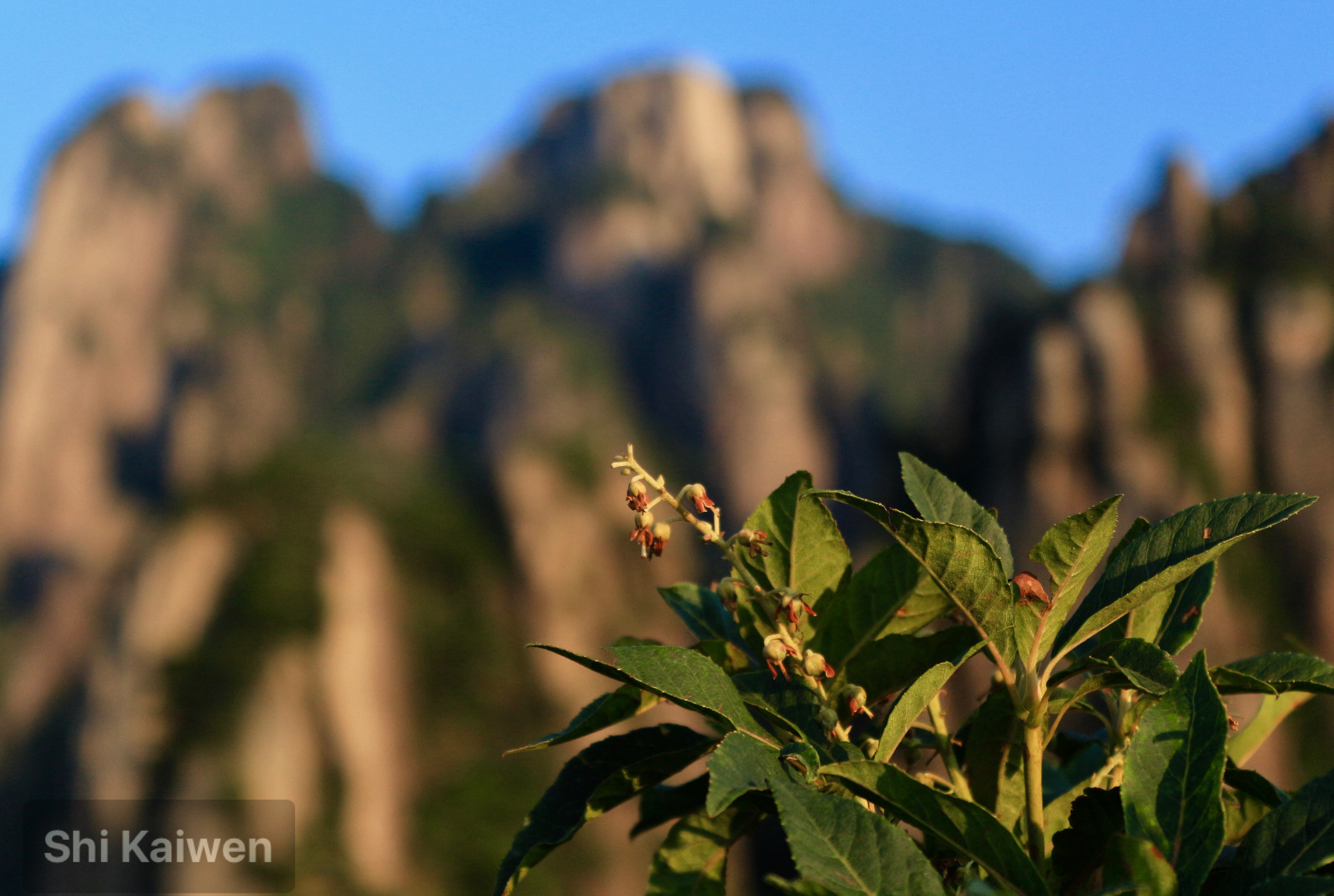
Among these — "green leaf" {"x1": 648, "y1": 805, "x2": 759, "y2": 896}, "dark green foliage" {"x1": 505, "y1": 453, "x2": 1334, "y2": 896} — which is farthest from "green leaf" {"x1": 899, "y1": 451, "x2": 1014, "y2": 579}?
"green leaf" {"x1": 648, "y1": 805, "x2": 759, "y2": 896}

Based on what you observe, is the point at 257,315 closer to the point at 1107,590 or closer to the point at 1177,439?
the point at 1177,439

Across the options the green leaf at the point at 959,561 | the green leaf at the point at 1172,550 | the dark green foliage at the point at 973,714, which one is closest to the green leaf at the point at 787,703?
the dark green foliage at the point at 973,714

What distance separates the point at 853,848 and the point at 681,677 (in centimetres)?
26

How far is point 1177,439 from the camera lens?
1199 inches

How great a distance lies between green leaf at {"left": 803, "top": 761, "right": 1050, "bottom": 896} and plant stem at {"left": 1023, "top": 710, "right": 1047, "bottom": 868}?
0.20 meters

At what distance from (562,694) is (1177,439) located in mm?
21204

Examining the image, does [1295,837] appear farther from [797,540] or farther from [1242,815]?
[797,540]

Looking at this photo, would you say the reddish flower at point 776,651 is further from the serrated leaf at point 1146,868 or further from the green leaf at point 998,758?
the serrated leaf at point 1146,868

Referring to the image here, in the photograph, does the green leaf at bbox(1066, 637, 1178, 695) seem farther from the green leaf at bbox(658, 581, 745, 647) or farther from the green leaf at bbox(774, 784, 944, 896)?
the green leaf at bbox(658, 581, 745, 647)

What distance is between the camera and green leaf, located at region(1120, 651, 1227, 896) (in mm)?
1257

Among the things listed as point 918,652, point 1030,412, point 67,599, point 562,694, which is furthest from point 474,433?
point 918,652

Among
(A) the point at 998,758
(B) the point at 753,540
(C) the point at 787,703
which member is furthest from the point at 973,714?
(B) the point at 753,540

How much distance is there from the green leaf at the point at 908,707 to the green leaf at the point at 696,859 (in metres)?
0.43

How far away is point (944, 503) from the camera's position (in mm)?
1608
